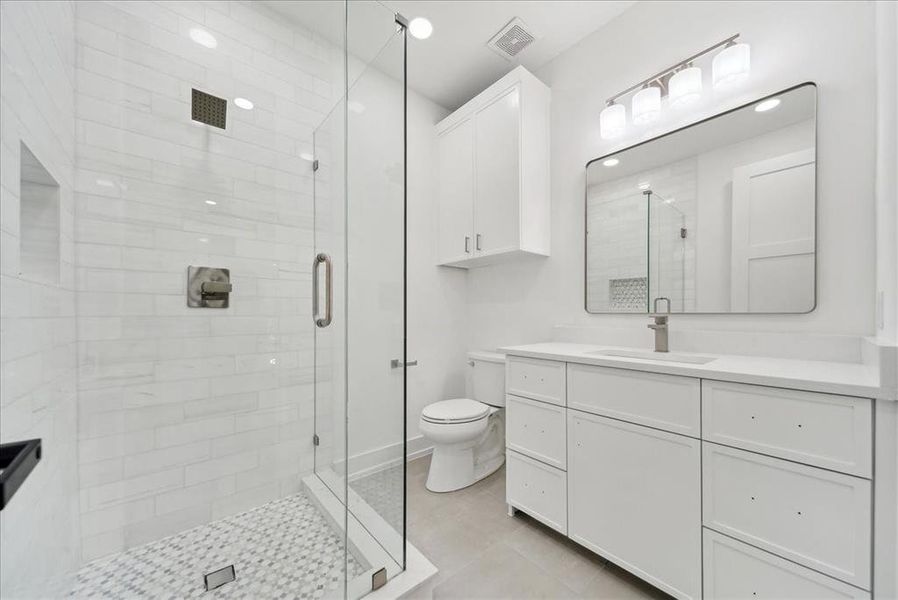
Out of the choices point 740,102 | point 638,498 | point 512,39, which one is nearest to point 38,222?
point 638,498

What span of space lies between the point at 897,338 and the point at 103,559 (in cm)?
279

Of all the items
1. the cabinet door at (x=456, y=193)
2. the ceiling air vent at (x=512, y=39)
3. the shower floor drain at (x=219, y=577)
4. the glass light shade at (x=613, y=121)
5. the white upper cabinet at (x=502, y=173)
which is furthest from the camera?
the cabinet door at (x=456, y=193)

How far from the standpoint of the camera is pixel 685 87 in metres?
1.66

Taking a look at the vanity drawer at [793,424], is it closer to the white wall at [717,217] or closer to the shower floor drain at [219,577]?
the white wall at [717,217]

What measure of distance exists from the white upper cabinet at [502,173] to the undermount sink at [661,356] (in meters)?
0.80

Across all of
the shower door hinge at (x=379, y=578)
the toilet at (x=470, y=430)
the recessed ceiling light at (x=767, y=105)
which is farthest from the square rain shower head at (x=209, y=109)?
the recessed ceiling light at (x=767, y=105)

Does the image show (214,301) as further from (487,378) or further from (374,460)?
(487,378)

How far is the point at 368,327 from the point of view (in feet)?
4.92

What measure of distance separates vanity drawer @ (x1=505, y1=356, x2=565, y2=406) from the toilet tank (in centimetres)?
44

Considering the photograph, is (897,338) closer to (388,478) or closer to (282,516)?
(388,478)

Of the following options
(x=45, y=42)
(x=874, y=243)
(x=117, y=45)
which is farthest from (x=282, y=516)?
(x=874, y=243)

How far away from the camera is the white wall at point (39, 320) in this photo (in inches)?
29.4

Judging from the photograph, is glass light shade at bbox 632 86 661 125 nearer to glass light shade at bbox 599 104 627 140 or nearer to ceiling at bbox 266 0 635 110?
glass light shade at bbox 599 104 627 140

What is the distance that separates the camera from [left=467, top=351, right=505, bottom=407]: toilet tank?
2.25 metres
